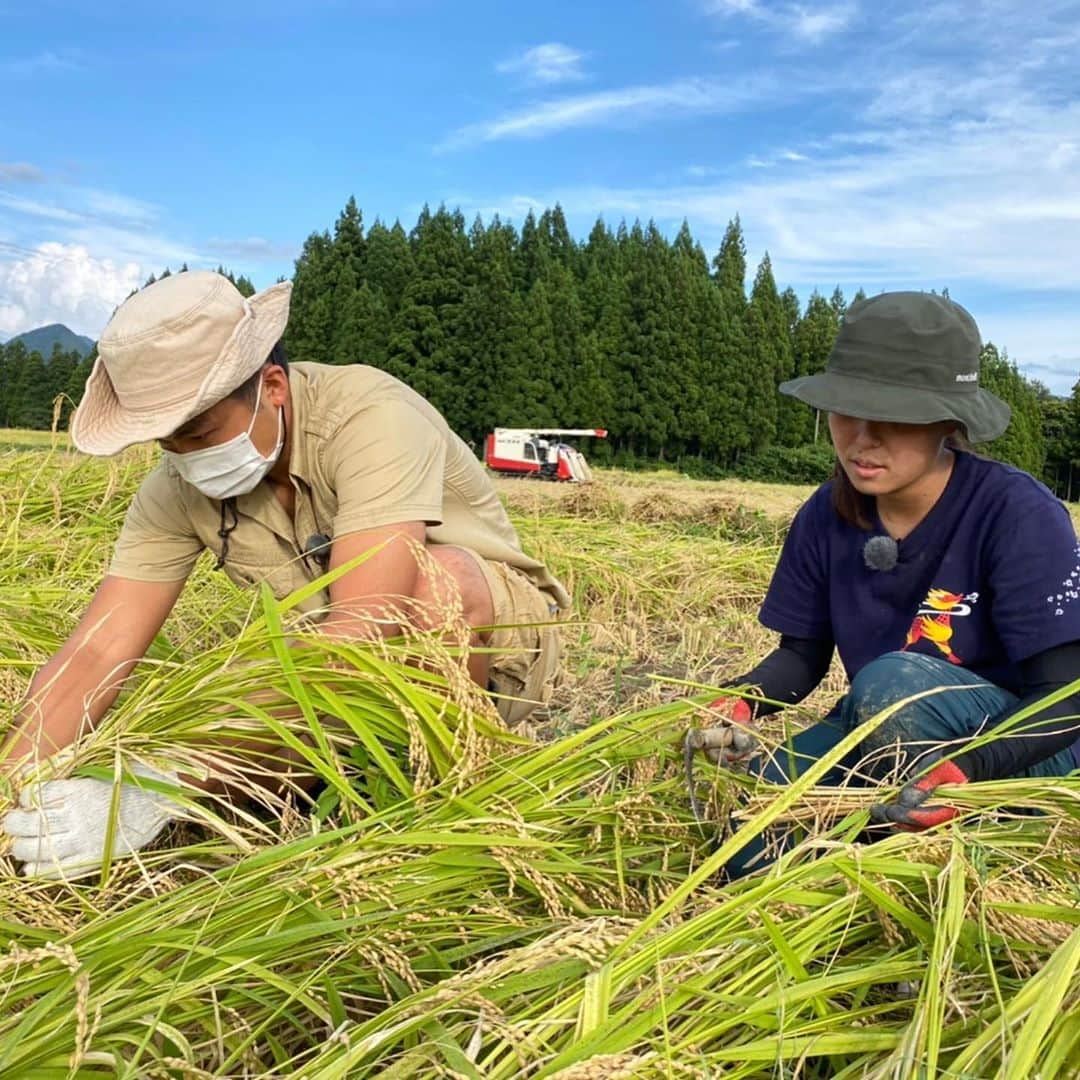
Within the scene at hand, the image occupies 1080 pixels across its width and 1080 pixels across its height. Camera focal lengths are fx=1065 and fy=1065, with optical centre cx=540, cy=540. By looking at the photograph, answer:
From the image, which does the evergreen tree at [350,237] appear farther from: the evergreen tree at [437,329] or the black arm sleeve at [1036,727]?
the black arm sleeve at [1036,727]

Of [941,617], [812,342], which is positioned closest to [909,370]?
[941,617]

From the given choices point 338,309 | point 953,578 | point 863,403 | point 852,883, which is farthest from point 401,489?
point 338,309

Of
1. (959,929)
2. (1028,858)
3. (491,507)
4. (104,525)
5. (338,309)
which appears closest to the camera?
(959,929)

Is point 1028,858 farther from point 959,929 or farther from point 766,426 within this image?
point 766,426

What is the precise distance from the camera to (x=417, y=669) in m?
1.52

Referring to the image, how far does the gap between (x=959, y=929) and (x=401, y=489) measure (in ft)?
3.90

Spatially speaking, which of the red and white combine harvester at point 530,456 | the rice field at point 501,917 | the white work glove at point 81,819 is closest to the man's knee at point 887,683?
the rice field at point 501,917

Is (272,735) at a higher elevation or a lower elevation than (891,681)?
lower

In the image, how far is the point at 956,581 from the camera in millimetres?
1674

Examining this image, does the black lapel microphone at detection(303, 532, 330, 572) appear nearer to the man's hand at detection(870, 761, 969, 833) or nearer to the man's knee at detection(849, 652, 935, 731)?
the man's knee at detection(849, 652, 935, 731)

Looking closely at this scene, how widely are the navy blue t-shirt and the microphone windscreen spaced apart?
0.06 ft

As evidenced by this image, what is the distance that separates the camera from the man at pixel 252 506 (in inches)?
67.4

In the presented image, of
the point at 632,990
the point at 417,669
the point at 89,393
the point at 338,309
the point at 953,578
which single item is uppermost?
the point at 338,309

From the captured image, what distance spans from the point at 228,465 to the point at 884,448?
44.1 inches
